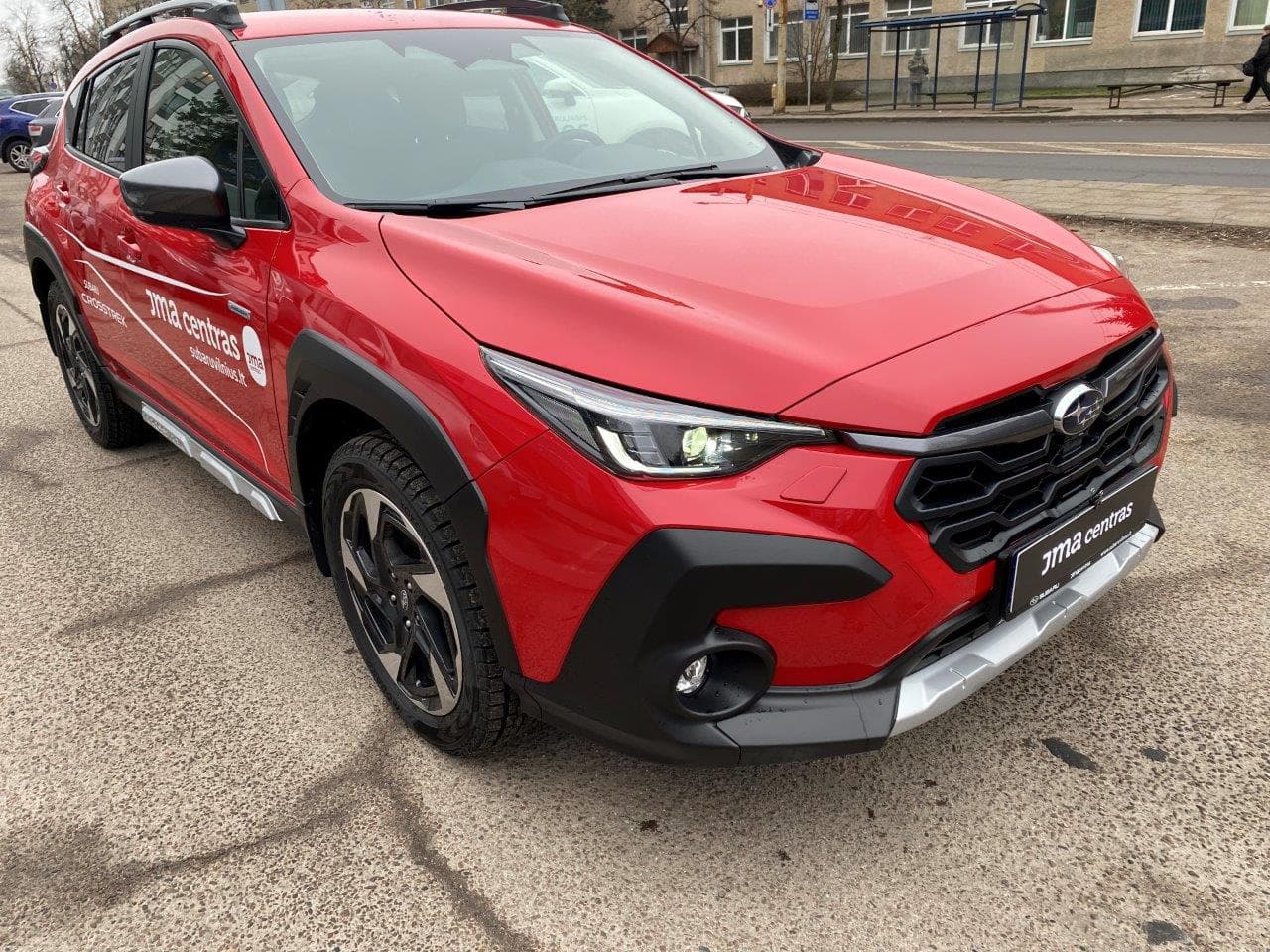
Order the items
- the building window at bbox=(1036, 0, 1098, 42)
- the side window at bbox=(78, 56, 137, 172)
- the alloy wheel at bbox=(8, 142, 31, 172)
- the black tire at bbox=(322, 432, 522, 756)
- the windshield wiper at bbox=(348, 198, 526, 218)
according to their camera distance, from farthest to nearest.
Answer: the building window at bbox=(1036, 0, 1098, 42) < the alloy wheel at bbox=(8, 142, 31, 172) < the side window at bbox=(78, 56, 137, 172) < the windshield wiper at bbox=(348, 198, 526, 218) < the black tire at bbox=(322, 432, 522, 756)

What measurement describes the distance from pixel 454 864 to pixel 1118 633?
1.92 metres

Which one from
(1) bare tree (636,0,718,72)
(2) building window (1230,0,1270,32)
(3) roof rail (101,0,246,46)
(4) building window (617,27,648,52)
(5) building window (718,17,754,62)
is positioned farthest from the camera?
(4) building window (617,27,648,52)

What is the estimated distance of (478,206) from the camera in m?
2.51

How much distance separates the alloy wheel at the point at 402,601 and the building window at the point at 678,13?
131 ft

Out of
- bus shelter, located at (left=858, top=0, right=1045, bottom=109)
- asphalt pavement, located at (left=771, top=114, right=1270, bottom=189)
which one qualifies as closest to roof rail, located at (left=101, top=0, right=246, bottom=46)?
asphalt pavement, located at (left=771, top=114, right=1270, bottom=189)

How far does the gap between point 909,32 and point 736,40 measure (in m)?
7.98

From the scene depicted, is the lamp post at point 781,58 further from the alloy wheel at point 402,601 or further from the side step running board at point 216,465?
the alloy wheel at point 402,601

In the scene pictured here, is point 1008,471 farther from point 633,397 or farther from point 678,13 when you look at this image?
point 678,13

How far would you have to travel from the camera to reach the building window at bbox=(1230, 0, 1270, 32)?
27.8 meters

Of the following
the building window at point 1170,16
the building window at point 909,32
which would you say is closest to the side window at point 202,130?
the building window at point 1170,16

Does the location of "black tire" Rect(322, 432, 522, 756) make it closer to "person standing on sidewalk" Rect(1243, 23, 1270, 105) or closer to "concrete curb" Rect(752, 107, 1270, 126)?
"concrete curb" Rect(752, 107, 1270, 126)

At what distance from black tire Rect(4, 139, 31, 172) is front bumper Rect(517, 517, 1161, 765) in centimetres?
2558

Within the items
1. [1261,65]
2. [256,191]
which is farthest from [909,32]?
[256,191]

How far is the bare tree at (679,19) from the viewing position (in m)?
39.5
